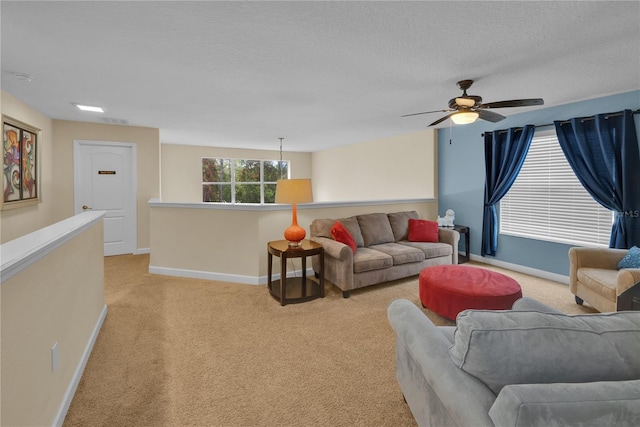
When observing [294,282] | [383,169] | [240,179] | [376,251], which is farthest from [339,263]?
[240,179]

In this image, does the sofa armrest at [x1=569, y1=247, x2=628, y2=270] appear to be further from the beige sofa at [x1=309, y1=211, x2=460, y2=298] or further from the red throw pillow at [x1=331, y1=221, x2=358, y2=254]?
the red throw pillow at [x1=331, y1=221, x2=358, y2=254]

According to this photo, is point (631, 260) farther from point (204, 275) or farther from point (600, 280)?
point (204, 275)

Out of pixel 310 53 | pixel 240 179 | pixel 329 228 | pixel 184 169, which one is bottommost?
pixel 329 228

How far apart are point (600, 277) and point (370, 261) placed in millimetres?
2205

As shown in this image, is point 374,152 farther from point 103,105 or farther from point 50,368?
point 50,368

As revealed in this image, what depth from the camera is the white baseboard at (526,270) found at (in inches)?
162

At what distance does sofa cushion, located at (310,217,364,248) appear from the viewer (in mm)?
3988

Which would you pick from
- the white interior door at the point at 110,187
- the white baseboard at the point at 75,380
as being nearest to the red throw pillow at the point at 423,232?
the white baseboard at the point at 75,380

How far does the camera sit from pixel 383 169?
669 centimetres

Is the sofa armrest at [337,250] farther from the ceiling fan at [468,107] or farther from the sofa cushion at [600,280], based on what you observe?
the sofa cushion at [600,280]

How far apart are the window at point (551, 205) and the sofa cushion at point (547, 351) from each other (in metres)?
3.79

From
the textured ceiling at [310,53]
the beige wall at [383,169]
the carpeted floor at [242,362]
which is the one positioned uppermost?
the textured ceiling at [310,53]

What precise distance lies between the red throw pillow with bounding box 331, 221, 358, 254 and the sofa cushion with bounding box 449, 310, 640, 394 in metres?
2.71

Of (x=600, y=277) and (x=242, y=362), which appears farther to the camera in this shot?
(x=600, y=277)
